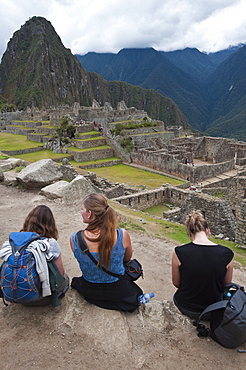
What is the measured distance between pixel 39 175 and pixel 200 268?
336 inches

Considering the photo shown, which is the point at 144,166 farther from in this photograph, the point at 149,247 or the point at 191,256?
the point at 191,256

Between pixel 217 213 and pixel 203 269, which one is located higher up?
pixel 203 269

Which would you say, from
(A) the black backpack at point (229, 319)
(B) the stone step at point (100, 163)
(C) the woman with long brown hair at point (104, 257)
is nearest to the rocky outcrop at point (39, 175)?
(C) the woman with long brown hair at point (104, 257)

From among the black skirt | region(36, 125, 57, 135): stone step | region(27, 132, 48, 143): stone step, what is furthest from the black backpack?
region(36, 125, 57, 135): stone step

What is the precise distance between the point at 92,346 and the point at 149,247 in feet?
12.8

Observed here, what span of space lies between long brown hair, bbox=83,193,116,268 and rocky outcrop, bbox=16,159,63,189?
7.59 metres

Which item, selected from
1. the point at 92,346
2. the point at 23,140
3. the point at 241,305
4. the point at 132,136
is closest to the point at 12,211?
the point at 92,346

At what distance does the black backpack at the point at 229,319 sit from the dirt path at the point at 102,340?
0.13 meters

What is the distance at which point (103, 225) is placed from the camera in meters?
3.56

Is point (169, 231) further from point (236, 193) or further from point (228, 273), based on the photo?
point (228, 273)

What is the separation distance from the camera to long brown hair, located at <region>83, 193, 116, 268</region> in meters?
3.54

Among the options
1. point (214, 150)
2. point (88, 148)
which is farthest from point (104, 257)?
point (214, 150)

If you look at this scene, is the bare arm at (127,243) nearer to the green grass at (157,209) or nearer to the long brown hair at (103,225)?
the long brown hair at (103,225)

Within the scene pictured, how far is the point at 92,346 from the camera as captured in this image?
341 centimetres
